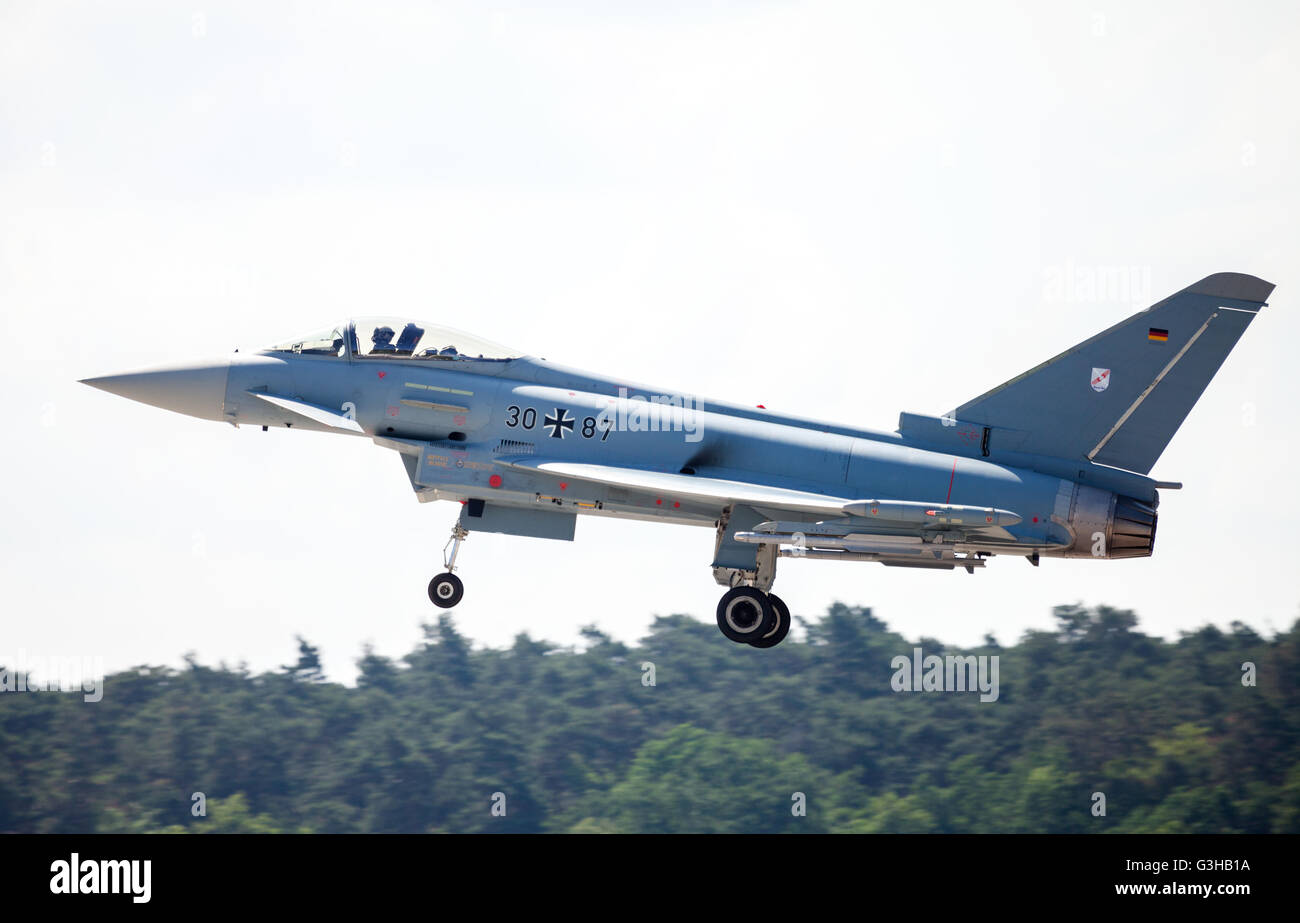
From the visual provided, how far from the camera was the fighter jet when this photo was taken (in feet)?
68.6

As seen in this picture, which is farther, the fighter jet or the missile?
the fighter jet

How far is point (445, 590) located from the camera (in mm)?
21750

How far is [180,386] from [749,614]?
8.42m

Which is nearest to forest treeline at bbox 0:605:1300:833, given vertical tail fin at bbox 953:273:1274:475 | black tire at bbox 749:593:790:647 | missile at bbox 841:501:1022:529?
black tire at bbox 749:593:790:647

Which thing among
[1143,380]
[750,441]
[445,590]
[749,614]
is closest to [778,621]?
[749,614]

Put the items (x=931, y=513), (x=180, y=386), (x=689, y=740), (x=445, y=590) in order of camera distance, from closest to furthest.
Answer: (x=931, y=513), (x=445, y=590), (x=180, y=386), (x=689, y=740)

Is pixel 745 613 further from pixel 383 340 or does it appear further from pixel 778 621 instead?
pixel 383 340

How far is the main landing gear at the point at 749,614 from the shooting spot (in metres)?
21.8

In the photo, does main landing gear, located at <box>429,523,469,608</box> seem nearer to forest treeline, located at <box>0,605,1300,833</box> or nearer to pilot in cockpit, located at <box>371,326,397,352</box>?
pilot in cockpit, located at <box>371,326,397,352</box>

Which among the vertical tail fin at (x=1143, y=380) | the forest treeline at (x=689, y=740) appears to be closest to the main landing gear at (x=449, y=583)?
the vertical tail fin at (x=1143, y=380)

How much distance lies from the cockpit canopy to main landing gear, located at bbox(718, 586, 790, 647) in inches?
176
